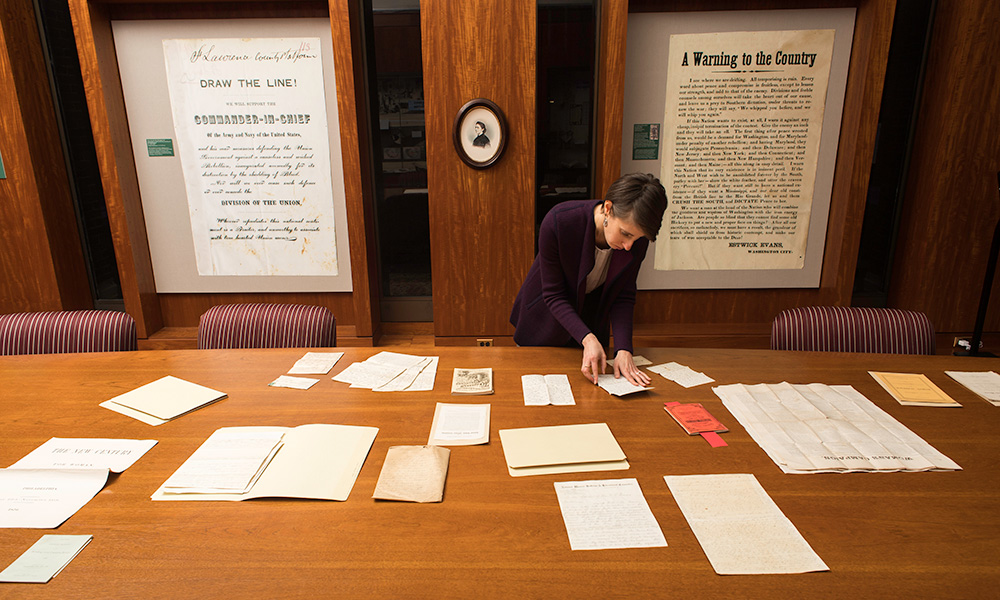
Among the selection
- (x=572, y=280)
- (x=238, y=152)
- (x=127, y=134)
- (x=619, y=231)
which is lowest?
(x=572, y=280)

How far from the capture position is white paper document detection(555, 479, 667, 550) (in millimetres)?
1000

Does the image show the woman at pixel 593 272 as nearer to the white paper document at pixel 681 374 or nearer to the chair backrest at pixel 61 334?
the white paper document at pixel 681 374

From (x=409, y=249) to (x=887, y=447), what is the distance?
3297mm

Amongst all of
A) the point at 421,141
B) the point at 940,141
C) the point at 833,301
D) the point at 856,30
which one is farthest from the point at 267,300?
the point at 940,141

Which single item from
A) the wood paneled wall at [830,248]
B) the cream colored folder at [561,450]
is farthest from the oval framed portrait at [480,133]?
the cream colored folder at [561,450]

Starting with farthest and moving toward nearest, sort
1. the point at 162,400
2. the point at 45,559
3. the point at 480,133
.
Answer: the point at 480,133
the point at 162,400
the point at 45,559

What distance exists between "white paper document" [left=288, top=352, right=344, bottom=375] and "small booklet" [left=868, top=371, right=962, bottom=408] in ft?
5.71

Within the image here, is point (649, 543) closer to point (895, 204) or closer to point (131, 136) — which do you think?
point (895, 204)

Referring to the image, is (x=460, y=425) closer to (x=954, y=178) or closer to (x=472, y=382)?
(x=472, y=382)

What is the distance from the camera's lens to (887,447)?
1302 mm

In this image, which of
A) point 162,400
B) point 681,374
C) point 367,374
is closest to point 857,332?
point 681,374

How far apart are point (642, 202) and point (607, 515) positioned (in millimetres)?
929

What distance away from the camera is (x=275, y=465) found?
1230mm

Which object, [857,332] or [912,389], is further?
[857,332]
